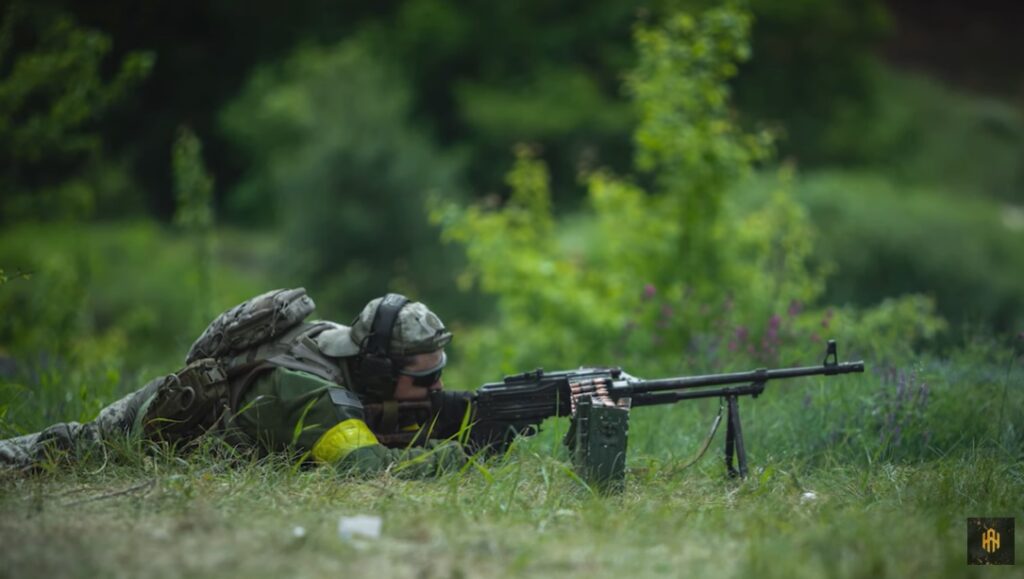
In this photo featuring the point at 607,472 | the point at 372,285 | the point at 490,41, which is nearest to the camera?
the point at 607,472

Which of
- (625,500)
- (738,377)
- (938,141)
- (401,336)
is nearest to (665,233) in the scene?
(738,377)

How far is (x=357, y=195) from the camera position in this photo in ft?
73.3

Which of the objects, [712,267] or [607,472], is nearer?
[607,472]

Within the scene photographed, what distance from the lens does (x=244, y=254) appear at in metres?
29.4

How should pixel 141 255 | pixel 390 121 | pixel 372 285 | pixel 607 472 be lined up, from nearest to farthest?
pixel 607 472
pixel 372 285
pixel 390 121
pixel 141 255

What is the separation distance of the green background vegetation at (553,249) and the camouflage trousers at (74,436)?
0.46 feet

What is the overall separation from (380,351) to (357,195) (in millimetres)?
17005

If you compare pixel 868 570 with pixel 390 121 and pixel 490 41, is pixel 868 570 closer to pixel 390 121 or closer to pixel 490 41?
pixel 390 121

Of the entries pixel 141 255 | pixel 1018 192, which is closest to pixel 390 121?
pixel 141 255

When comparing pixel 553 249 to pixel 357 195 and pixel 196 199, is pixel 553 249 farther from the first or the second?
pixel 357 195

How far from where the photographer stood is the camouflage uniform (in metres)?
5.42

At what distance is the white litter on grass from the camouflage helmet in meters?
1.35

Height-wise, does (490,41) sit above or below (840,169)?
above

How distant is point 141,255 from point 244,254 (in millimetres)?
4133
